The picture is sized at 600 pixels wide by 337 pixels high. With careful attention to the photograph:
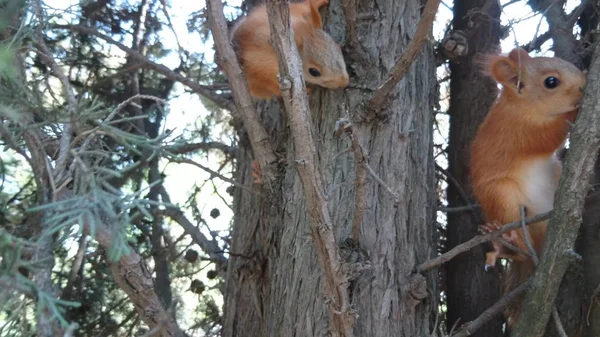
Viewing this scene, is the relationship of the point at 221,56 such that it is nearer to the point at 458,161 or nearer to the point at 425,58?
the point at 425,58

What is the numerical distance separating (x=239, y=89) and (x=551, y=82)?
136cm

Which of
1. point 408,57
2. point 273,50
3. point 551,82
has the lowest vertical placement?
point 408,57

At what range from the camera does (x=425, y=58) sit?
3.27 m

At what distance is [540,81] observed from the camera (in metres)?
3.42

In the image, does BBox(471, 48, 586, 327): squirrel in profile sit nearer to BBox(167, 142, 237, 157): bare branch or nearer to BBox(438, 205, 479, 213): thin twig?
BBox(438, 205, 479, 213): thin twig

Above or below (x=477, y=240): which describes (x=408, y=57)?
above

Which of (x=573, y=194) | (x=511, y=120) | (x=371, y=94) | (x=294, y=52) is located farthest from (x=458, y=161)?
(x=294, y=52)

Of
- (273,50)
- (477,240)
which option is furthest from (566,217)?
(273,50)

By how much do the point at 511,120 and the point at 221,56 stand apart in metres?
1.42

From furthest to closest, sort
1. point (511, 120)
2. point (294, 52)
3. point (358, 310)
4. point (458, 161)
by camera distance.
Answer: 1. point (458, 161)
2. point (511, 120)
3. point (358, 310)
4. point (294, 52)

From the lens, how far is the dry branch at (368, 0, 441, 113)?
8.07 feet

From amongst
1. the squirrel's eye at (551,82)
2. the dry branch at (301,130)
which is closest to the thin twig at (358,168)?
the dry branch at (301,130)

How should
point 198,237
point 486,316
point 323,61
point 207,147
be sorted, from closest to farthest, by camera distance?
1. point 486,316
2. point 323,61
3. point 198,237
4. point 207,147

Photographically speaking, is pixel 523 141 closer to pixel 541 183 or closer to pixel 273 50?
pixel 541 183
